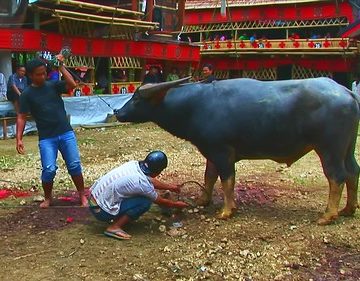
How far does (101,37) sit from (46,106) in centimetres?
1067

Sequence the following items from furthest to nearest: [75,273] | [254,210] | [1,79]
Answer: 1. [1,79]
2. [254,210]
3. [75,273]

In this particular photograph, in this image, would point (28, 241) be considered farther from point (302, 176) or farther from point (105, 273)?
point (302, 176)

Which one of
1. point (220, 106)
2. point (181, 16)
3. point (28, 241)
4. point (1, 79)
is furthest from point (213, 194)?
point (181, 16)

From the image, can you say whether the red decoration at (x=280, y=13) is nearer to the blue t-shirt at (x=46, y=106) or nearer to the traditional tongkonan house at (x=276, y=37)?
the traditional tongkonan house at (x=276, y=37)

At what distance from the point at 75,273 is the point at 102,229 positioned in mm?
1086

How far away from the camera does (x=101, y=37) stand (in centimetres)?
1652

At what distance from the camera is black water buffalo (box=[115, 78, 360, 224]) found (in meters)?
5.61

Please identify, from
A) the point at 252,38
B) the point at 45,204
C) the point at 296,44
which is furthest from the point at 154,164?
the point at 252,38

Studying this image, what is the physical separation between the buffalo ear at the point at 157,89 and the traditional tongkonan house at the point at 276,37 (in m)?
15.7

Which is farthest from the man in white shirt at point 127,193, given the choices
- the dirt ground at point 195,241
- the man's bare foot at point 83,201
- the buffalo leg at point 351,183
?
the buffalo leg at point 351,183

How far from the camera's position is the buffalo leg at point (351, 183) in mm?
5918

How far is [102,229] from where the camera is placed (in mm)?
5594

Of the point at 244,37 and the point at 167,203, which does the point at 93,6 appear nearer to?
the point at 167,203

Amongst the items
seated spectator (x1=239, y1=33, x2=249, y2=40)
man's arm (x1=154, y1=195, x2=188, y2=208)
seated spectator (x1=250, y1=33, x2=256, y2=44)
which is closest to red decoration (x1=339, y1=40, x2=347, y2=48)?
seated spectator (x1=250, y1=33, x2=256, y2=44)
